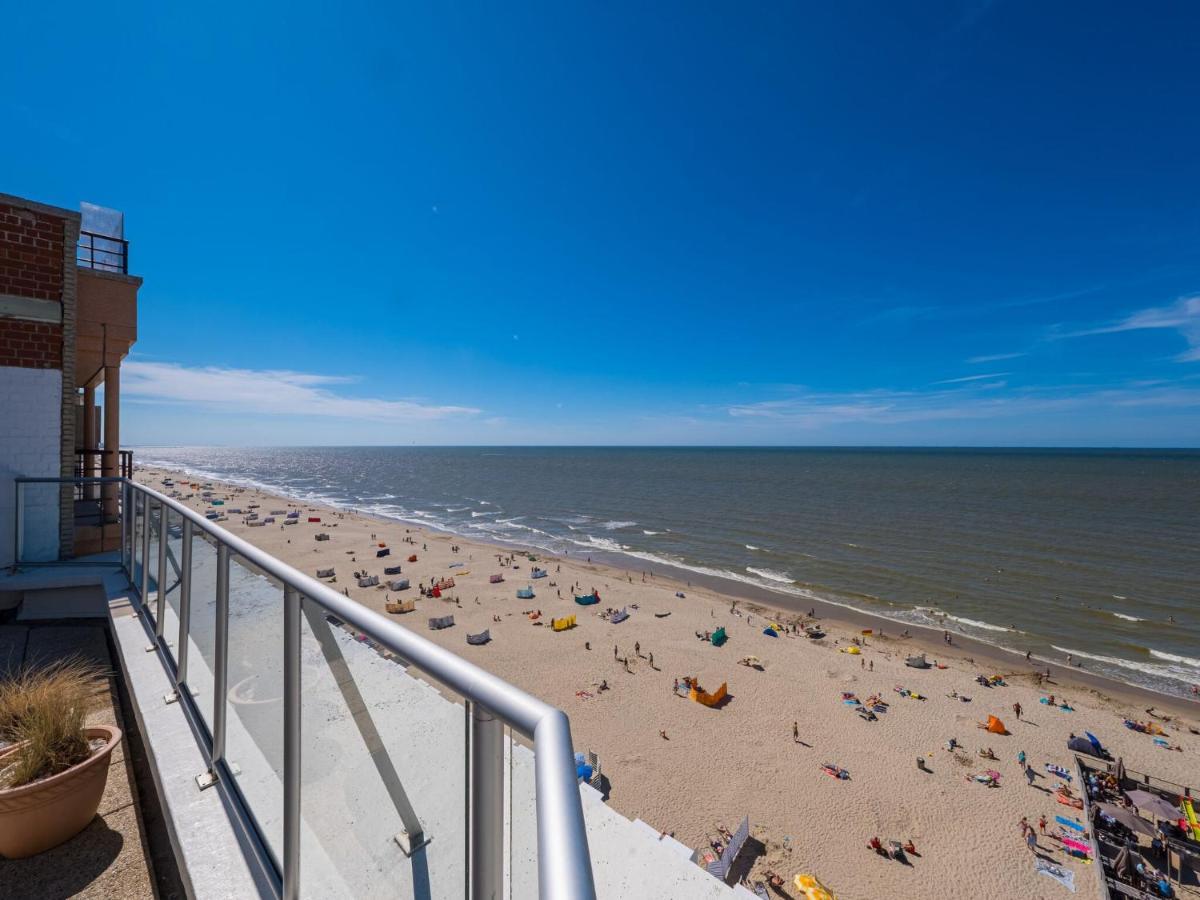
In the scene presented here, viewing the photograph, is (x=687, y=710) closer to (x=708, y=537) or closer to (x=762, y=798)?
(x=762, y=798)

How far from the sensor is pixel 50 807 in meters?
2.68

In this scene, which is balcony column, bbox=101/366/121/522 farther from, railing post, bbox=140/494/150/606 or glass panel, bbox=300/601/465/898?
glass panel, bbox=300/601/465/898

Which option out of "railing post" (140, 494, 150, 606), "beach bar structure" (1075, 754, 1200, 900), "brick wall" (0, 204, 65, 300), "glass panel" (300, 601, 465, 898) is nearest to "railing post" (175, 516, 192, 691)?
"railing post" (140, 494, 150, 606)

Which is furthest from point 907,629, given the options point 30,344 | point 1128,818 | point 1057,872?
point 30,344

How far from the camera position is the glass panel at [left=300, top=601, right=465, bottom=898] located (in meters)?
1.35

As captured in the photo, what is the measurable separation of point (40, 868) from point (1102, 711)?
2176 centimetres

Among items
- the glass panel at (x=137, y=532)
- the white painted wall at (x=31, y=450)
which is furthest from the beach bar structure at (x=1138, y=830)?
the white painted wall at (x=31, y=450)

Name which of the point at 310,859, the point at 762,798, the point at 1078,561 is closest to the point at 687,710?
the point at 762,798

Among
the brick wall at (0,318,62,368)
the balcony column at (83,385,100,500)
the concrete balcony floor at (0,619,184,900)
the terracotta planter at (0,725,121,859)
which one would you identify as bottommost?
the concrete balcony floor at (0,619,184,900)

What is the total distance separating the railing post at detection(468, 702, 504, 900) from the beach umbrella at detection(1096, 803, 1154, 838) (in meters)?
14.6

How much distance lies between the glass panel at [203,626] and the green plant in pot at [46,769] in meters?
0.42

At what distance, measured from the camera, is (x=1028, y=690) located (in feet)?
53.2

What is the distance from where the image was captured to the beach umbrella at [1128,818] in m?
9.92

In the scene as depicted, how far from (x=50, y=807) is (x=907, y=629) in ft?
79.8
